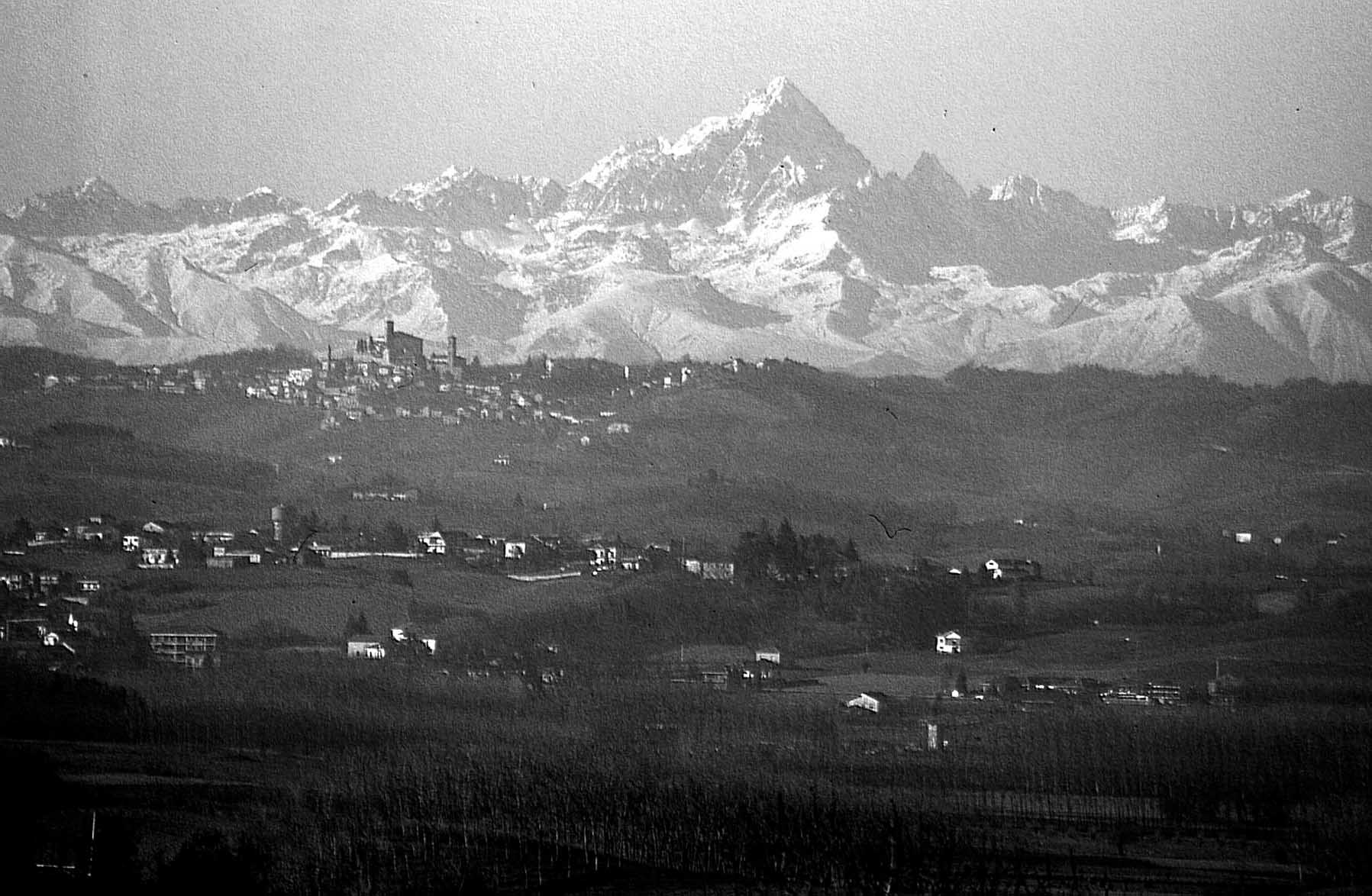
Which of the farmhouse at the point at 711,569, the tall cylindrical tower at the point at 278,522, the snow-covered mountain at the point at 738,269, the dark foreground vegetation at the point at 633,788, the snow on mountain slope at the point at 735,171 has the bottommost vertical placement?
the dark foreground vegetation at the point at 633,788

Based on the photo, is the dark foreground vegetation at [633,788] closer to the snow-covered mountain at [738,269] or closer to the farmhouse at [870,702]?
the farmhouse at [870,702]

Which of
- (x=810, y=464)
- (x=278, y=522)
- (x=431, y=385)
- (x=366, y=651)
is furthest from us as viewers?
(x=431, y=385)

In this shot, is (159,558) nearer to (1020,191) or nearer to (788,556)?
(788,556)

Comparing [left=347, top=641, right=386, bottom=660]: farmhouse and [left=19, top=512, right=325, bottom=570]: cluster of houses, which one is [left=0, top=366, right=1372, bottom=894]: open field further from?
[left=19, top=512, right=325, bottom=570]: cluster of houses

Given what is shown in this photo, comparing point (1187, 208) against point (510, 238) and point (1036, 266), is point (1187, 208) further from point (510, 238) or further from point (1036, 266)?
point (510, 238)

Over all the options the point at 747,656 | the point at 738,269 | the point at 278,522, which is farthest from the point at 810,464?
the point at 738,269

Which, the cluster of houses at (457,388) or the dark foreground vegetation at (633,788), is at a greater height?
the cluster of houses at (457,388)

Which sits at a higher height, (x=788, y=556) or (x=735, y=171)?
(x=735, y=171)

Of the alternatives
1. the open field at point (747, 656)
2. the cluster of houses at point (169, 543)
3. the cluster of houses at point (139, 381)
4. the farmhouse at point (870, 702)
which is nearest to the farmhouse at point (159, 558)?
the cluster of houses at point (169, 543)

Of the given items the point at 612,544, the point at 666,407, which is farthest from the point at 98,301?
the point at 612,544
